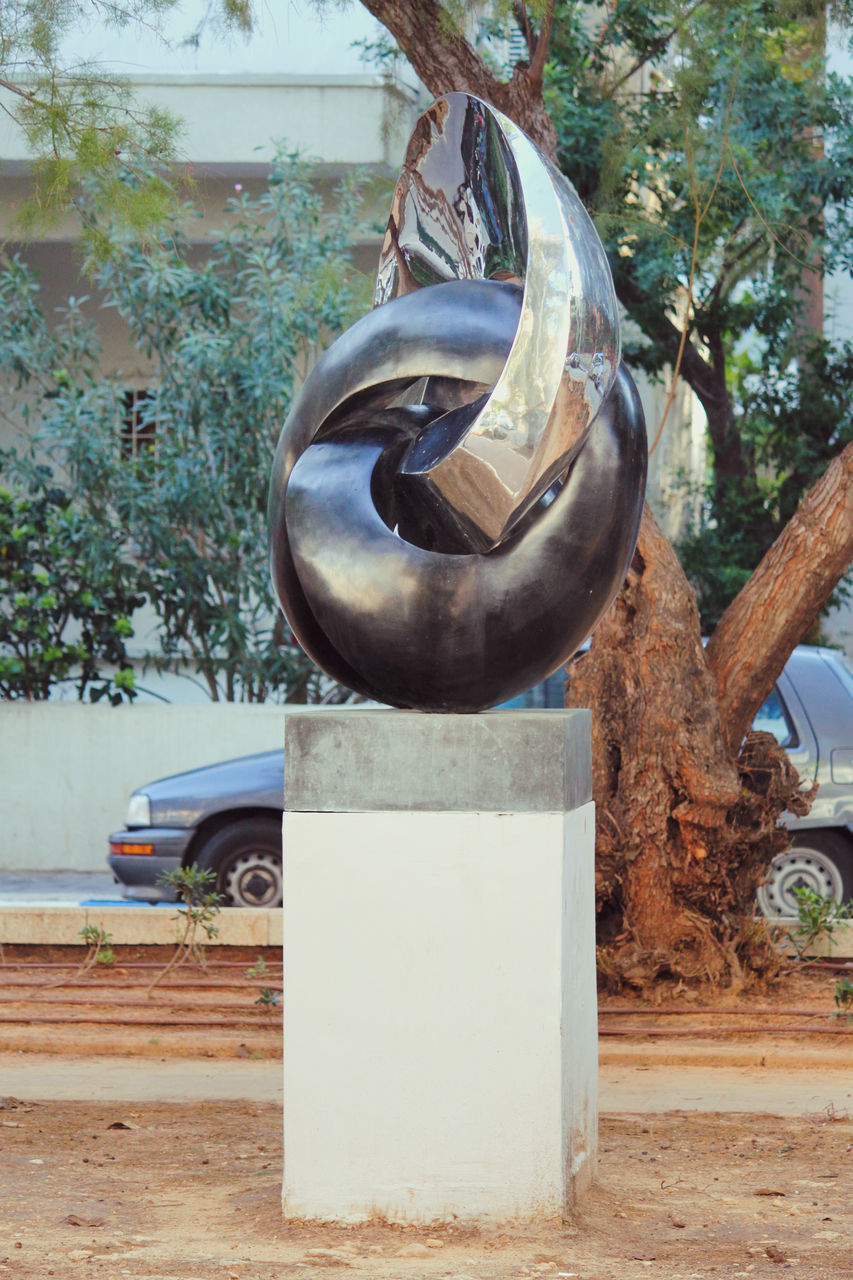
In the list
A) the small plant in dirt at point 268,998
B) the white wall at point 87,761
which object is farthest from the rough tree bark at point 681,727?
the white wall at point 87,761

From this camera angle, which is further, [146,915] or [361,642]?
[146,915]

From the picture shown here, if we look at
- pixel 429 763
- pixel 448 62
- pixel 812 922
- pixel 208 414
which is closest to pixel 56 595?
pixel 208 414

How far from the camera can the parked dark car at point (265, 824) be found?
9.09 metres

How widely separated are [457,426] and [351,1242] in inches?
84.9

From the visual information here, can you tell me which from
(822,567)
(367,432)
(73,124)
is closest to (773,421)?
(822,567)

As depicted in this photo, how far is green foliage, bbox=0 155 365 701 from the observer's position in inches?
476

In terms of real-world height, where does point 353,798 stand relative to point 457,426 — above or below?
below

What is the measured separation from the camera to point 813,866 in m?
9.21

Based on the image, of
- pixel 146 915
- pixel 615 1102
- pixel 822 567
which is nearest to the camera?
pixel 615 1102

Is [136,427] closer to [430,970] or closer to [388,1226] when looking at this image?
[430,970]

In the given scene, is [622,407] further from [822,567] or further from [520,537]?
[822,567]

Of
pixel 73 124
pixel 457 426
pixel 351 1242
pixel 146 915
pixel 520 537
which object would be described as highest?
pixel 73 124

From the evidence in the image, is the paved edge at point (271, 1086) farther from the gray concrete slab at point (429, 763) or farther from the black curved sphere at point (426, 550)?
the black curved sphere at point (426, 550)

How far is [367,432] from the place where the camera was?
4.48m
